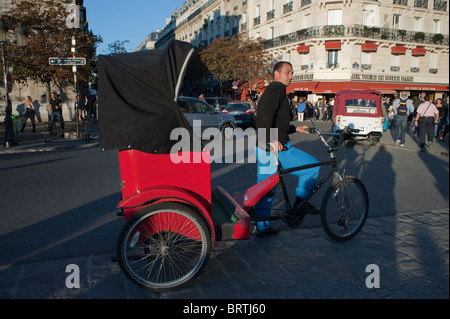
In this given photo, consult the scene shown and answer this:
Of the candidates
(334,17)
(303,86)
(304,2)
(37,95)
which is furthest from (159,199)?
(304,2)

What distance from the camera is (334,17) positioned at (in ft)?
116

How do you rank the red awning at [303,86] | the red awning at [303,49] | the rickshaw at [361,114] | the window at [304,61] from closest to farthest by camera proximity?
the rickshaw at [361,114], the red awning at [303,86], the red awning at [303,49], the window at [304,61]

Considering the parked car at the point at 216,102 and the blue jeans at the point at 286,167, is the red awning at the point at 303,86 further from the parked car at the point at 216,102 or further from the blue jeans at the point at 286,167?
the blue jeans at the point at 286,167

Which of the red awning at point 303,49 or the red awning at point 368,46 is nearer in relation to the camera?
the red awning at point 368,46

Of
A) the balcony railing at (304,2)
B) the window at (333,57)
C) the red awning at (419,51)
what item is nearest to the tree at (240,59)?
the balcony railing at (304,2)

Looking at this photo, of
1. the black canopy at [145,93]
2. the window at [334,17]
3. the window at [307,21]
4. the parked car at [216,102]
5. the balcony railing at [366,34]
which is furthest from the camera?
the window at [307,21]

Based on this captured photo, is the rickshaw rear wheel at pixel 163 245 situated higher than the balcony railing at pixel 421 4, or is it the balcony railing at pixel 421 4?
the balcony railing at pixel 421 4

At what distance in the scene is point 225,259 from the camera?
12.0ft

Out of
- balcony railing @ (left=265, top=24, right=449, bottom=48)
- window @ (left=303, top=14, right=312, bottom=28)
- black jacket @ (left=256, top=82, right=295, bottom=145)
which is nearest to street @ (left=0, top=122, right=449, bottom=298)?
black jacket @ (left=256, top=82, right=295, bottom=145)

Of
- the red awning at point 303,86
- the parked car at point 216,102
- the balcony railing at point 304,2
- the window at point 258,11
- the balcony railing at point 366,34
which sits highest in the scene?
the window at point 258,11

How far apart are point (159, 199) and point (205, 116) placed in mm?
11153

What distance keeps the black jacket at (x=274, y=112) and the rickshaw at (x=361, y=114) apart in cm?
1014

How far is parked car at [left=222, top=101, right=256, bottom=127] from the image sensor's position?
62.0 ft

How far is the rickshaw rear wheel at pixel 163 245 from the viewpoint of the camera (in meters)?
2.96
